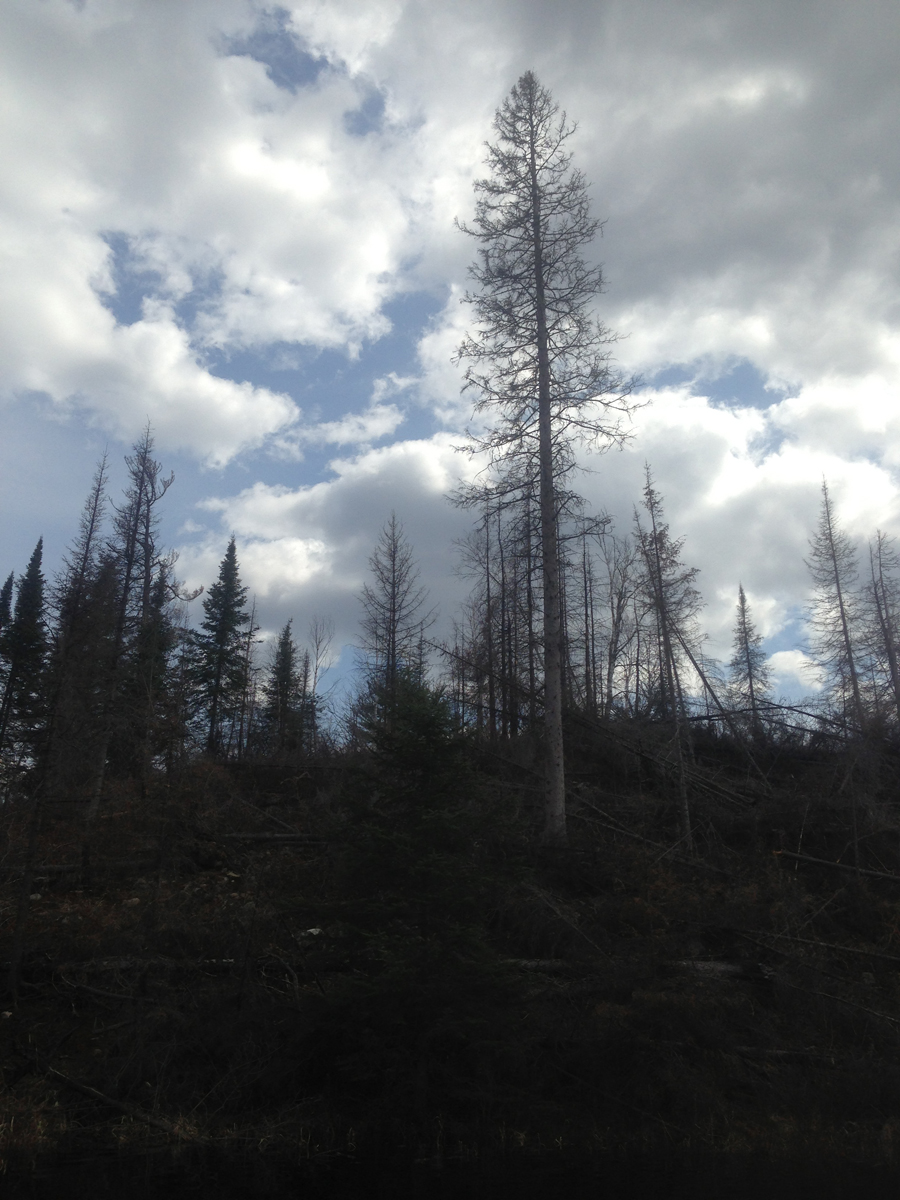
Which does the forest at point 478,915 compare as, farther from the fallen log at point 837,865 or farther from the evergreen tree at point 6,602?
the evergreen tree at point 6,602

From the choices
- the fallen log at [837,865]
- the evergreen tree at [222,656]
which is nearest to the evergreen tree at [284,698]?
the evergreen tree at [222,656]

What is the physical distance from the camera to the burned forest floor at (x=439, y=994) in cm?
1064

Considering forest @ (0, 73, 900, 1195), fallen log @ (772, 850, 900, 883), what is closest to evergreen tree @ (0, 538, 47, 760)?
forest @ (0, 73, 900, 1195)

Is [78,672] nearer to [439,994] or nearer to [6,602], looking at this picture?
[439,994]

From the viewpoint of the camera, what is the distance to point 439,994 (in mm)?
10562

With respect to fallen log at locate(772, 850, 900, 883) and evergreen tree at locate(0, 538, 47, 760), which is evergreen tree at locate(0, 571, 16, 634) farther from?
fallen log at locate(772, 850, 900, 883)

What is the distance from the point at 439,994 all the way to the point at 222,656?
31.0 meters

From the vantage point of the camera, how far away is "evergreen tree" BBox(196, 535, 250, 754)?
124 ft

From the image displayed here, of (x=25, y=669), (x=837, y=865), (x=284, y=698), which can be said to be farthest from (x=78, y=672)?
(x=284, y=698)

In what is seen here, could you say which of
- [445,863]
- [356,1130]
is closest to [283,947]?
[356,1130]

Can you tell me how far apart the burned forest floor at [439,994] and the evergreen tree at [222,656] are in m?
21.3

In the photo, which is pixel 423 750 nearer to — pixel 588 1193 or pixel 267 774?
pixel 588 1193

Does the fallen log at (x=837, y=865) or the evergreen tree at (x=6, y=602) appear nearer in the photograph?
the fallen log at (x=837, y=865)

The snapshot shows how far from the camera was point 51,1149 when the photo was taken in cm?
1012
